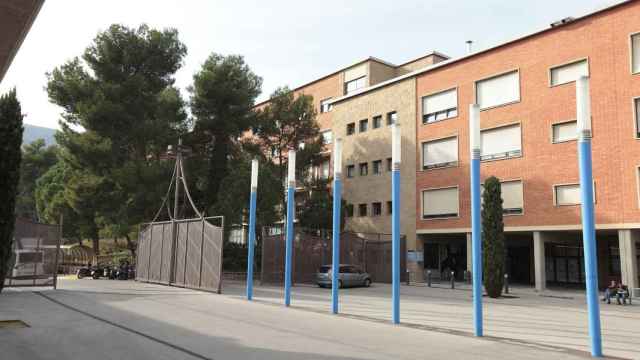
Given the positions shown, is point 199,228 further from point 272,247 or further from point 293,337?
point 293,337

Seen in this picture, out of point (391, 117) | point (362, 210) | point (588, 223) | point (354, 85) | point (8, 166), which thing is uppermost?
point (354, 85)

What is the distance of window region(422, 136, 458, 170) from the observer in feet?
120

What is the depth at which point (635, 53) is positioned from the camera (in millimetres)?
27875

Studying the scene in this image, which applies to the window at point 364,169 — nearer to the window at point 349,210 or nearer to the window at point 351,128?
the window at point 349,210

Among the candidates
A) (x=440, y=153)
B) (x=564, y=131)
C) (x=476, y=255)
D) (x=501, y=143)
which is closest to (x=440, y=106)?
(x=440, y=153)

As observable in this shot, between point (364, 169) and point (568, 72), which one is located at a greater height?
point (568, 72)

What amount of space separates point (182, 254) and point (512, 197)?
66.2 feet

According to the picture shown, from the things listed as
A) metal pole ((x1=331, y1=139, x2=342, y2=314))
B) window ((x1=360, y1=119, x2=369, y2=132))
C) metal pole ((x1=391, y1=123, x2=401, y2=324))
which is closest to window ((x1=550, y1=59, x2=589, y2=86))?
window ((x1=360, y1=119, x2=369, y2=132))

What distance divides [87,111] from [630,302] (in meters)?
31.4

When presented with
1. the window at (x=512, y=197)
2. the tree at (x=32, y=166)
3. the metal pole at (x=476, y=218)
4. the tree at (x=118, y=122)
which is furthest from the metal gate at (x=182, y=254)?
the tree at (x=32, y=166)

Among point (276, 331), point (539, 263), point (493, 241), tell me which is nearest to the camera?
point (276, 331)

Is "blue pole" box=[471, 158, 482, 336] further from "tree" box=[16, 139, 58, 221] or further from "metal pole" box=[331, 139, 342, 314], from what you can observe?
"tree" box=[16, 139, 58, 221]

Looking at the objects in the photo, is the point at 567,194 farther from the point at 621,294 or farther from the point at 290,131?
the point at 290,131

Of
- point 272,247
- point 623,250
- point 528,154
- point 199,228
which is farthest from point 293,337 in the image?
point 528,154
